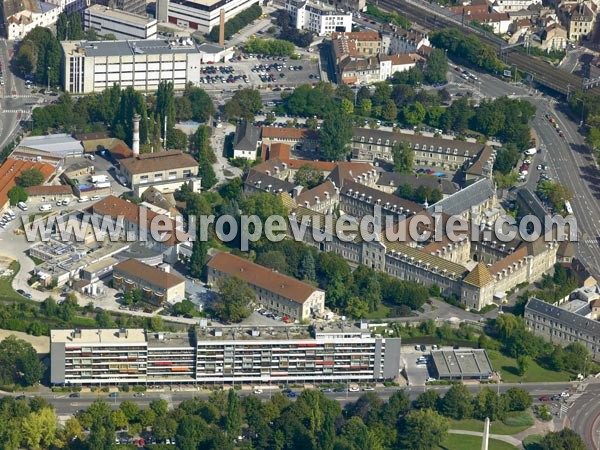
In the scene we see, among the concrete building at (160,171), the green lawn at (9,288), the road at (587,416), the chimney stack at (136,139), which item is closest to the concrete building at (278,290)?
the green lawn at (9,288)

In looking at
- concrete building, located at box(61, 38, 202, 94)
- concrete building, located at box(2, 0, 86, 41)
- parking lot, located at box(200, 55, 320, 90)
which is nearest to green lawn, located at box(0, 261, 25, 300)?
concrete building, located at box(61, 38, 202, 94)

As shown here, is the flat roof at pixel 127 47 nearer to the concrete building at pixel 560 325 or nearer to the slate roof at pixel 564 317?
the slate roof at pixel 564 317

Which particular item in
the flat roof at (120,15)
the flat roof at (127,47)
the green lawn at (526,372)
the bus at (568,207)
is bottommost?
the green lawn at (526,372)

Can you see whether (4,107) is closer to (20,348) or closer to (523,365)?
(20,348)

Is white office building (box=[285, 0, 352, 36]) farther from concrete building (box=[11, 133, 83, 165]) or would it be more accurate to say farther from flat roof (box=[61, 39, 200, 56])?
concrete building (box=[11, 133, 83, 165])

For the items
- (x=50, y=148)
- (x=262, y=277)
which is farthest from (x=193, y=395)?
(x=50, y=148)

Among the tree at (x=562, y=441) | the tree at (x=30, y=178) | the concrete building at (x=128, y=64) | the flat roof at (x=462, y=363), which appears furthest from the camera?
the concrete building at (x=128, y=64)

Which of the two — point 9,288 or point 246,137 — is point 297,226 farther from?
point 9,288
